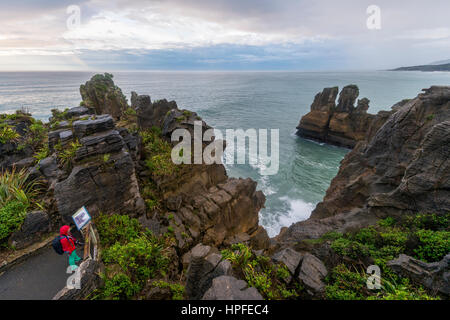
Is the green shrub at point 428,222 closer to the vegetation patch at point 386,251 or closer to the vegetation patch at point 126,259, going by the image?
the vegetation patch at point 386,251

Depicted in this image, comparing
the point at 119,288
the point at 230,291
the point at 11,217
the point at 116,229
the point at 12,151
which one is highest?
the point at 12,151

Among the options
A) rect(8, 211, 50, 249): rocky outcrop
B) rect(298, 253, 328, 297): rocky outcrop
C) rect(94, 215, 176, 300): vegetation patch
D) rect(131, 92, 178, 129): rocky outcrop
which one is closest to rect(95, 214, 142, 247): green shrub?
rect(94, 215, 176, 300): vegetation patch

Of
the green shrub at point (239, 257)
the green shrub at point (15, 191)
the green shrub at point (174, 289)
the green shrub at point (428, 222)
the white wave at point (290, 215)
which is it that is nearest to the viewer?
the green shrub at point (174, 289)

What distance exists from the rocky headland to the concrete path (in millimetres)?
1105

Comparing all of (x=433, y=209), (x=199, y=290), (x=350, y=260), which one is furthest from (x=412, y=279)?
(x=199, y=290)

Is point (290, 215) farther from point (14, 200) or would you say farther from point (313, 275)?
point (14, 200)

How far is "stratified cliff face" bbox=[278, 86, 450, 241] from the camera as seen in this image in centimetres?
1023

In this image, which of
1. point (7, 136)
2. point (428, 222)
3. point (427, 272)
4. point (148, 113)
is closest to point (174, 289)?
point (427, 272)

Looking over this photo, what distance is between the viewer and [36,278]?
7.14 m

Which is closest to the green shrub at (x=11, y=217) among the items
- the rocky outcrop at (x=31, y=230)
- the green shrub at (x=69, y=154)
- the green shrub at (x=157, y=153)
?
the rocky outcrop at (x=31, y=230)

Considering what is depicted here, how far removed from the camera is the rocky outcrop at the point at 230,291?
5.42 meters

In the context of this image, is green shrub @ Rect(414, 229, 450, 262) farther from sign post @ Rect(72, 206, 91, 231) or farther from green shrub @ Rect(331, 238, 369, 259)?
sign post @ Rect(72, 206, 91, 231)

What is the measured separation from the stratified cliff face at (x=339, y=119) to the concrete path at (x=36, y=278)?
49.6 meters

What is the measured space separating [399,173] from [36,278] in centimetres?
2130
